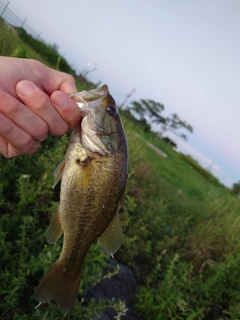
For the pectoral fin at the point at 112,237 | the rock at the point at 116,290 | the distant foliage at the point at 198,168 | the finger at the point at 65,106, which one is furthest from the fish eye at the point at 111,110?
the distant foliage at the point at 198,168

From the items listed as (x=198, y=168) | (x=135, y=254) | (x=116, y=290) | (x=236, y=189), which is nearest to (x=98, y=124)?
(x=116, y=290)

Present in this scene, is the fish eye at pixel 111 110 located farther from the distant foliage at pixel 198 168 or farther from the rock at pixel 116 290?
the distant foliage at pixel 198 168

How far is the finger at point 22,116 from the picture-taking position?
1.49m

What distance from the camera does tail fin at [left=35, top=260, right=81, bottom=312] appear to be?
5.95 ft

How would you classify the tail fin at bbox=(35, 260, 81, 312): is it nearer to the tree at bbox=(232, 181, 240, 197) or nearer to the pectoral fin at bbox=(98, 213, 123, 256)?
the pectoral fin at bbox=(98, 213, 123, 256)

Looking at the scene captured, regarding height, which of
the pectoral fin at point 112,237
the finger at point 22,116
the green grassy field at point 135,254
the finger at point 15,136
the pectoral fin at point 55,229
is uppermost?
the finger at point 22,116

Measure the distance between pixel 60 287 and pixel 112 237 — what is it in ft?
1.55

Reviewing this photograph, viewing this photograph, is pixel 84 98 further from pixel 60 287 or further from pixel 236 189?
pixel 236 189

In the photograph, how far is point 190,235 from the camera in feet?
19.9

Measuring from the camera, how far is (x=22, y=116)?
5.14ft

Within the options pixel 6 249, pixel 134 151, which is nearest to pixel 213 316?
pixel 6 249

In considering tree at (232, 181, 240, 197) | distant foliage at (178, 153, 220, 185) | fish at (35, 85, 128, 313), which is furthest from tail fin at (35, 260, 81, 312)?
distant foliage at (178, 153, 220, 185)

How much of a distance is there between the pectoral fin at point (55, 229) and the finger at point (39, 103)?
582 millimetres

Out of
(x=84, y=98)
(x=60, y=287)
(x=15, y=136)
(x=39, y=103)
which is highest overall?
(x=84, y=98)
